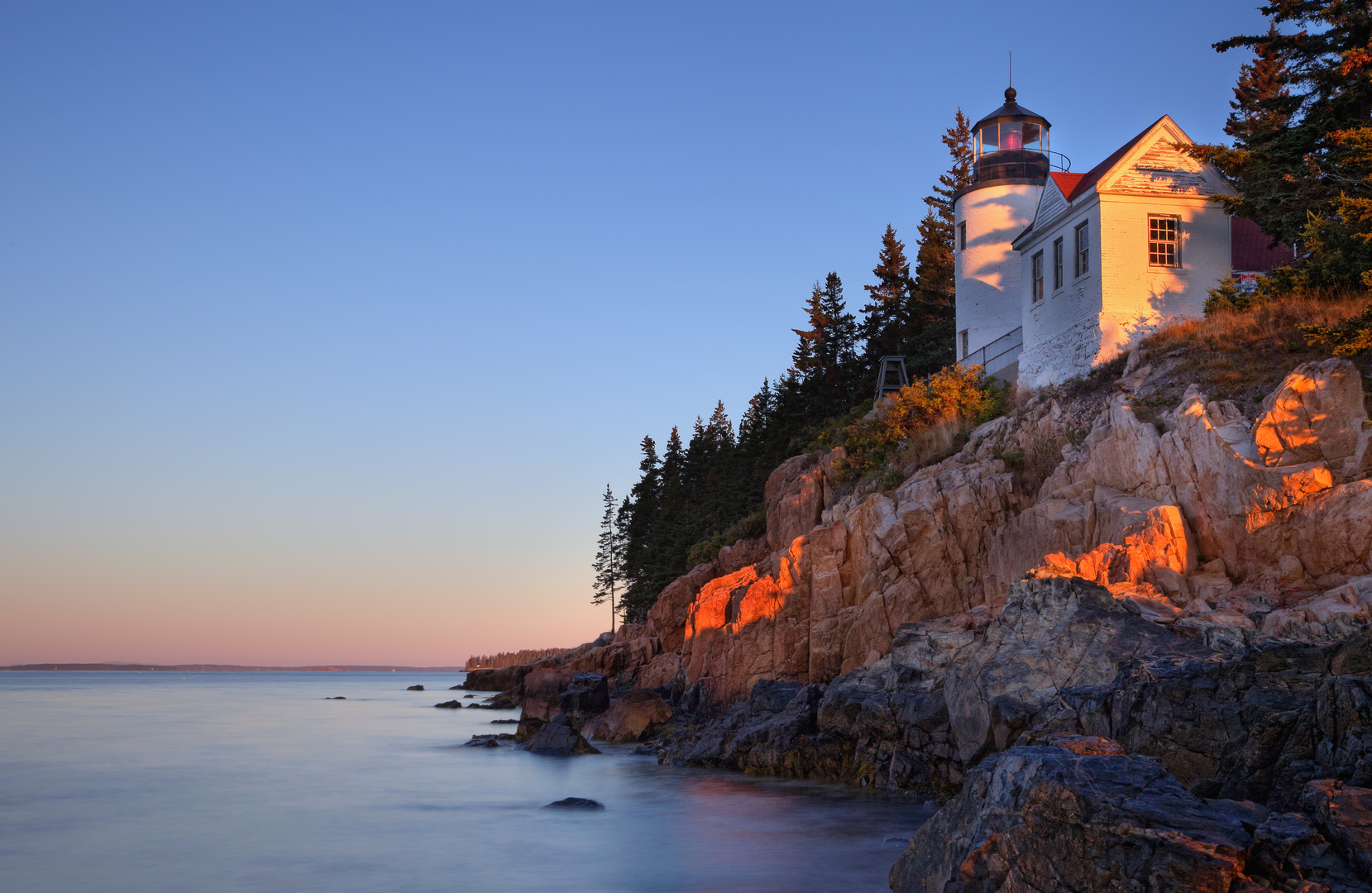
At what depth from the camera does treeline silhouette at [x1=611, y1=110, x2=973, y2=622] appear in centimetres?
4547

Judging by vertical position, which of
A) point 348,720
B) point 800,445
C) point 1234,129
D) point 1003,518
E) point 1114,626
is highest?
point 1234,129

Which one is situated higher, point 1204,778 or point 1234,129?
point 1234,129

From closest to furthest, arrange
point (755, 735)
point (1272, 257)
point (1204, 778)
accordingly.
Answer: point (1204, 778) → point (755, 735) → point (1272, 257)

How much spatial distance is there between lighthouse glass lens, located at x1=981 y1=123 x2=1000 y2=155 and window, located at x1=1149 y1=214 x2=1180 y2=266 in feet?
35.8

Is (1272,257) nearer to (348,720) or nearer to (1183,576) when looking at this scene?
(1183,576)

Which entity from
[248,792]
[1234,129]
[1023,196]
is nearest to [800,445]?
[1023,196]

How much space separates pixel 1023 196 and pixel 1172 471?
18454 millimetres

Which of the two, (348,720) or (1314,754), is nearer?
(1314,754)

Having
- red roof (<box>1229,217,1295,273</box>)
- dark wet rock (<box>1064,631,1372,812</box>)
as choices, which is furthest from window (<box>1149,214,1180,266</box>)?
dark wet rock (<box>1064,631,1372,812</box>)

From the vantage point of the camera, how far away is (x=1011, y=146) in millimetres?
35875

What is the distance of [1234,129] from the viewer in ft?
114

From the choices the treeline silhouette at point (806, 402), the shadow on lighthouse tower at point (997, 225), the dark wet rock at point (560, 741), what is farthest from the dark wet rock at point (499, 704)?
the shadow on lighthouse tower at point (997, 225)

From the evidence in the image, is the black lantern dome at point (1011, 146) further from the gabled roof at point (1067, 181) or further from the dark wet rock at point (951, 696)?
the dark wet rock at point (951, 696)

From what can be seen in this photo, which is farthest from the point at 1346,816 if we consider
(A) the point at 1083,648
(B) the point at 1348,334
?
(B) the point at 1348,334
